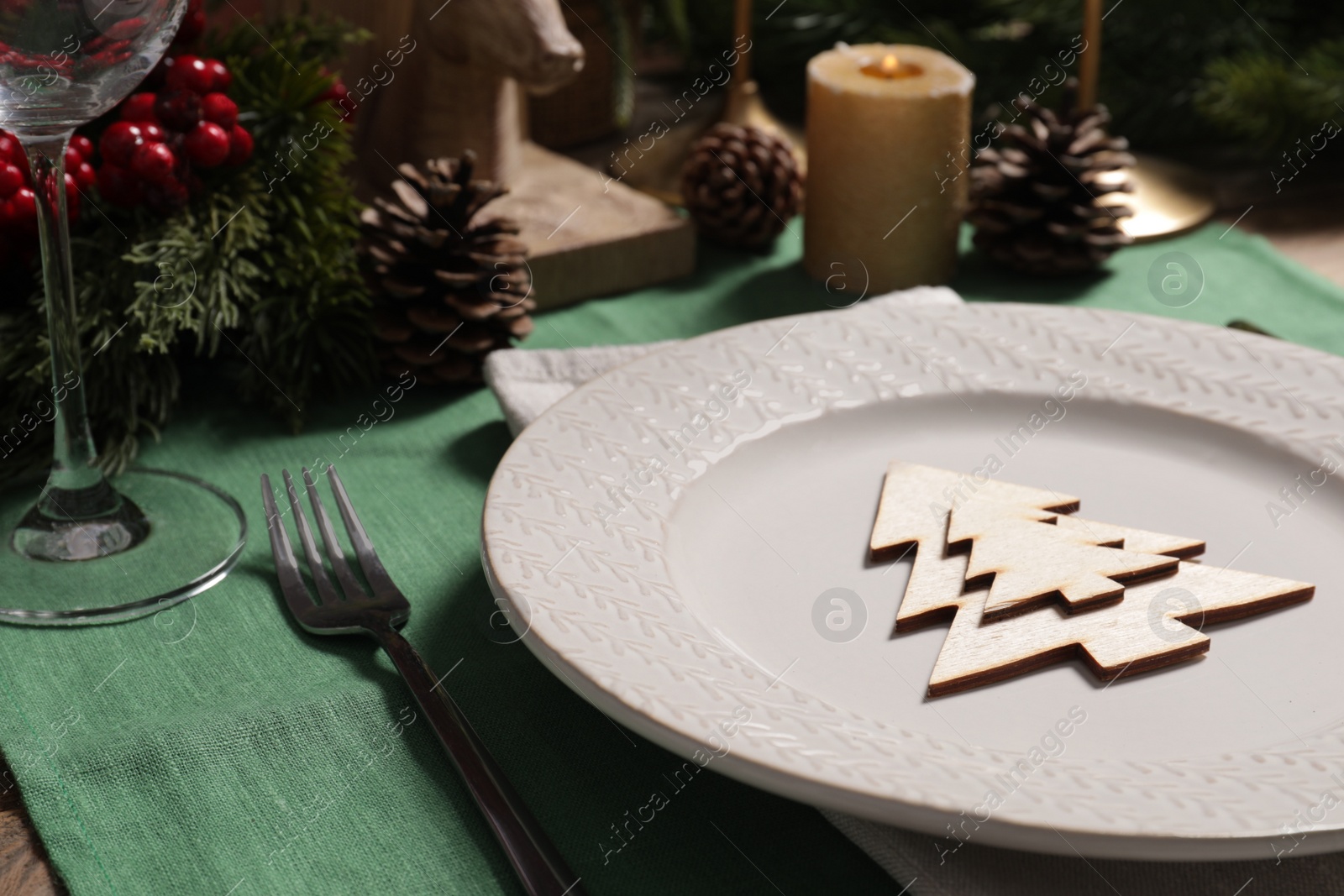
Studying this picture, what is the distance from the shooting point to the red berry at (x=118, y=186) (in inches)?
26.2

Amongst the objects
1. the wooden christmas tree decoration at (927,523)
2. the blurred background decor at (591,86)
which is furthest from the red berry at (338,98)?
the wooden christmas tree decoration at (927,523)

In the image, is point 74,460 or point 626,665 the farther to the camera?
point 74,460

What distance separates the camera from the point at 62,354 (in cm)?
55

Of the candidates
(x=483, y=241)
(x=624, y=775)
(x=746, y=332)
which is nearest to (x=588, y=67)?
(x=483, y=241)

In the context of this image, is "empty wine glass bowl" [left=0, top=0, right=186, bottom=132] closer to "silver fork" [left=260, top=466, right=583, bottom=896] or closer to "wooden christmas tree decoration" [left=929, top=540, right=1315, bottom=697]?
"silver fork" [left=260, top=466, right=583, bottom=896]

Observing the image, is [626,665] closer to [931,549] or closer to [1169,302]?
[931,549]

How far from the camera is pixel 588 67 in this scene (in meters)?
1.12

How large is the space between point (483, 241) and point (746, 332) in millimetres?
185

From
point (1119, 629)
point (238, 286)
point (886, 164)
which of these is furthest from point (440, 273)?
point (1119, 629)

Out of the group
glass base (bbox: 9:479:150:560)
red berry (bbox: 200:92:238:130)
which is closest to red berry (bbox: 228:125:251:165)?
red berry (bbox: 200:92:238:130)

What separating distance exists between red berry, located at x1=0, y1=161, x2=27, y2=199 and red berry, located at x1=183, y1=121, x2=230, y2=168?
86 millimetres

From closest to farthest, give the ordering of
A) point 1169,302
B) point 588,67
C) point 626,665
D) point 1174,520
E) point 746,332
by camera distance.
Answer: point 626,665, point 1174,520, point 746,332, point 1169,302, point 588,67

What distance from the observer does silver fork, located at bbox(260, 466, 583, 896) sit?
1.29ft

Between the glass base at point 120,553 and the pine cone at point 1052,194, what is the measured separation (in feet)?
1.88
